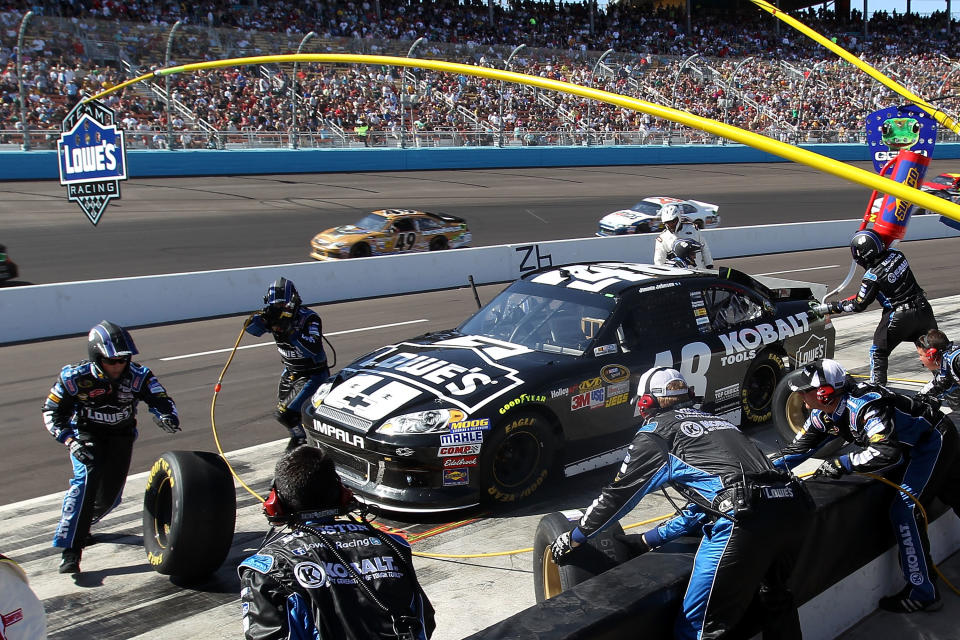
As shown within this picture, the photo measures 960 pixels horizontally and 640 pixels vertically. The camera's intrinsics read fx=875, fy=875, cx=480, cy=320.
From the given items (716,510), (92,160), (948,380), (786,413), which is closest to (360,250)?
(92,160)

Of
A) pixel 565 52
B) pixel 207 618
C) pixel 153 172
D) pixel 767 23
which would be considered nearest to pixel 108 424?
pixel 207 618

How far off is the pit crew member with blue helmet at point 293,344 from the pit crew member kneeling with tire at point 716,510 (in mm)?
3742

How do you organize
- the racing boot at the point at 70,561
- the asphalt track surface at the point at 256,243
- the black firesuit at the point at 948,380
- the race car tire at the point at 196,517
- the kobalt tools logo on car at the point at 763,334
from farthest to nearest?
the asphalt track surface at the point at 256,243 → the kobalt tools logo on car at the point at 763,334 → the black firesuit at the point at 948,380 → the racing boot at the point at 70,561 → the race car tire at the point at 196,517

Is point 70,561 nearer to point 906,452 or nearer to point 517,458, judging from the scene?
point 517,458

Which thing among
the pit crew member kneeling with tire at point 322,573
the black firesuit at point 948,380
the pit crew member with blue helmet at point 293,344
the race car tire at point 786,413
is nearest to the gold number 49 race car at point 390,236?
the pit crew member with blue helmet at point 293,344

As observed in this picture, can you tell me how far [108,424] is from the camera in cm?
573

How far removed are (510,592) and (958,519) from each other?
2979 mm

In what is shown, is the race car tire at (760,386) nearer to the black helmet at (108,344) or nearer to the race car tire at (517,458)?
the race car tire at (517,458)

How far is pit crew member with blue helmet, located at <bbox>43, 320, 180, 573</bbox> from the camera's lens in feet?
17.9

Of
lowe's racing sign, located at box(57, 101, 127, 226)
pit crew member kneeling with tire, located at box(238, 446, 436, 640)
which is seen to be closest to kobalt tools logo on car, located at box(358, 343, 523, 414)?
pit crew member kneeling with tire, located at box(238, 446, 436, 640)

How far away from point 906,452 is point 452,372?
304 centimetres

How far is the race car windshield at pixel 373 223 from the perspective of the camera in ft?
67.8

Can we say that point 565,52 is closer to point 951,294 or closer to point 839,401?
point 951,294

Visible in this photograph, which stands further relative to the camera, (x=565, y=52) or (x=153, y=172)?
(x=565, y=52)
